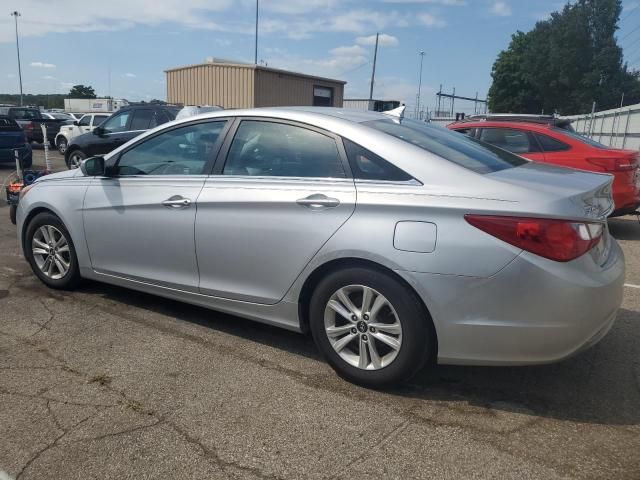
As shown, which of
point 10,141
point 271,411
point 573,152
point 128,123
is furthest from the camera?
point 10,141

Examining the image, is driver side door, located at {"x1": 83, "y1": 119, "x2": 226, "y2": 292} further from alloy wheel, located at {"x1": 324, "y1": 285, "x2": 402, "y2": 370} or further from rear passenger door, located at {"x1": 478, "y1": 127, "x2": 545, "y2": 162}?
rear passenger door, located at {"x1": 478, "y1": 127, "x2": 545, "y2": 162}

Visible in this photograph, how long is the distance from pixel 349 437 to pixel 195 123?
250 centimetres

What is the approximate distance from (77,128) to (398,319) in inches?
786

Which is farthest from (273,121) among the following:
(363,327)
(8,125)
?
(8,125)

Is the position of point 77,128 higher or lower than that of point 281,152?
lower

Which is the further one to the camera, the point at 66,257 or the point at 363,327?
the point at 66,257

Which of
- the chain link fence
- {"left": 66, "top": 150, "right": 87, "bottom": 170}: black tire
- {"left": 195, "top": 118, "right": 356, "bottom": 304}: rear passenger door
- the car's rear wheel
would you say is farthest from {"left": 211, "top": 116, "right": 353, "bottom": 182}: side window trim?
the car's rear wheel

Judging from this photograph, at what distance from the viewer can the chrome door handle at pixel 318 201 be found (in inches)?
127

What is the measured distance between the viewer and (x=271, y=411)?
2.98m

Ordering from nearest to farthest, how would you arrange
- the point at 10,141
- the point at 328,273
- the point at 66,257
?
the point at 328,273 → the point at 66,257 → the point at 10,141

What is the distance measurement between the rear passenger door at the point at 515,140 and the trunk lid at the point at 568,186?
4.62 metres

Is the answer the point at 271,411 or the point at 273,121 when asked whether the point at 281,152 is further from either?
the point at 271,411

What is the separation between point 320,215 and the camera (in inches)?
128

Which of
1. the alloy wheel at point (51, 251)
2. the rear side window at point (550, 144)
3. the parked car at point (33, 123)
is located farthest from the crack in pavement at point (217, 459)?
the parked car at point (33, 123)
